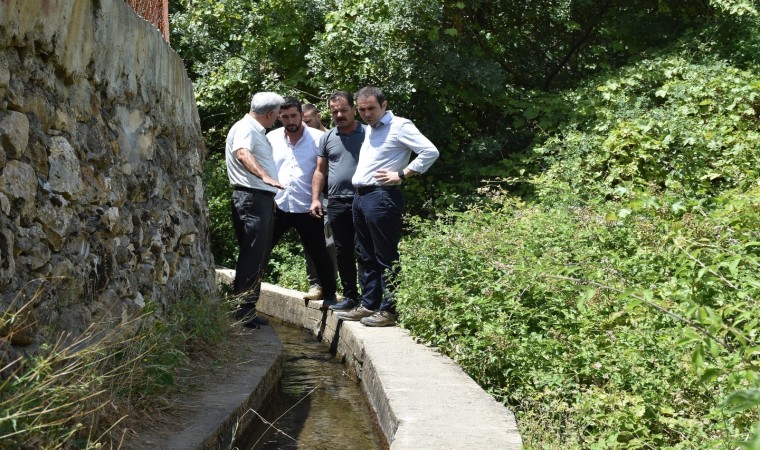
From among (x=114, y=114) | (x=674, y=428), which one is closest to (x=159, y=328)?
(x=114, y=114)

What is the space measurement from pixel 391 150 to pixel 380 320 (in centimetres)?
126

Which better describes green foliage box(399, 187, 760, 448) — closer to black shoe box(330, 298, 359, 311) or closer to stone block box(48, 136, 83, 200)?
black shoe box(330, 298, 359, 311)

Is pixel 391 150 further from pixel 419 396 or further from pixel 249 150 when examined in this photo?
pixel 419 396

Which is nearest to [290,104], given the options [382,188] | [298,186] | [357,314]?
[298,186]

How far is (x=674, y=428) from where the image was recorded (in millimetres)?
4055

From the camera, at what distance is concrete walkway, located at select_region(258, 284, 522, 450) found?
164 inches

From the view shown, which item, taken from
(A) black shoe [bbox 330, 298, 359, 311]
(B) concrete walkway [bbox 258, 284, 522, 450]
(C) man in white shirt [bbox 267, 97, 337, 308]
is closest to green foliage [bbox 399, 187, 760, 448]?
(B) concrete walkway [bbox 258, 284, 522, 450]

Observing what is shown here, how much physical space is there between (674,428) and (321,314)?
4.73 m

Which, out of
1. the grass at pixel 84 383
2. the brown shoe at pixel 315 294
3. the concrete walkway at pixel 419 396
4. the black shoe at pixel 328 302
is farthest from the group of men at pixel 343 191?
the grass at pixel 84 383

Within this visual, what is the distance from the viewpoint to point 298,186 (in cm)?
799

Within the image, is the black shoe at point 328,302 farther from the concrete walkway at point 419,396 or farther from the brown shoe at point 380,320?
the brown shoe at point 380,320

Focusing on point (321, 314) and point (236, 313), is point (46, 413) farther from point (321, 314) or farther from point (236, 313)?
point (321, 314)

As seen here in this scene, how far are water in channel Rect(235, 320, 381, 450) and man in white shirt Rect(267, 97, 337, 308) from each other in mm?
868

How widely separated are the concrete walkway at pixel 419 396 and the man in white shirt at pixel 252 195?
81 cm
